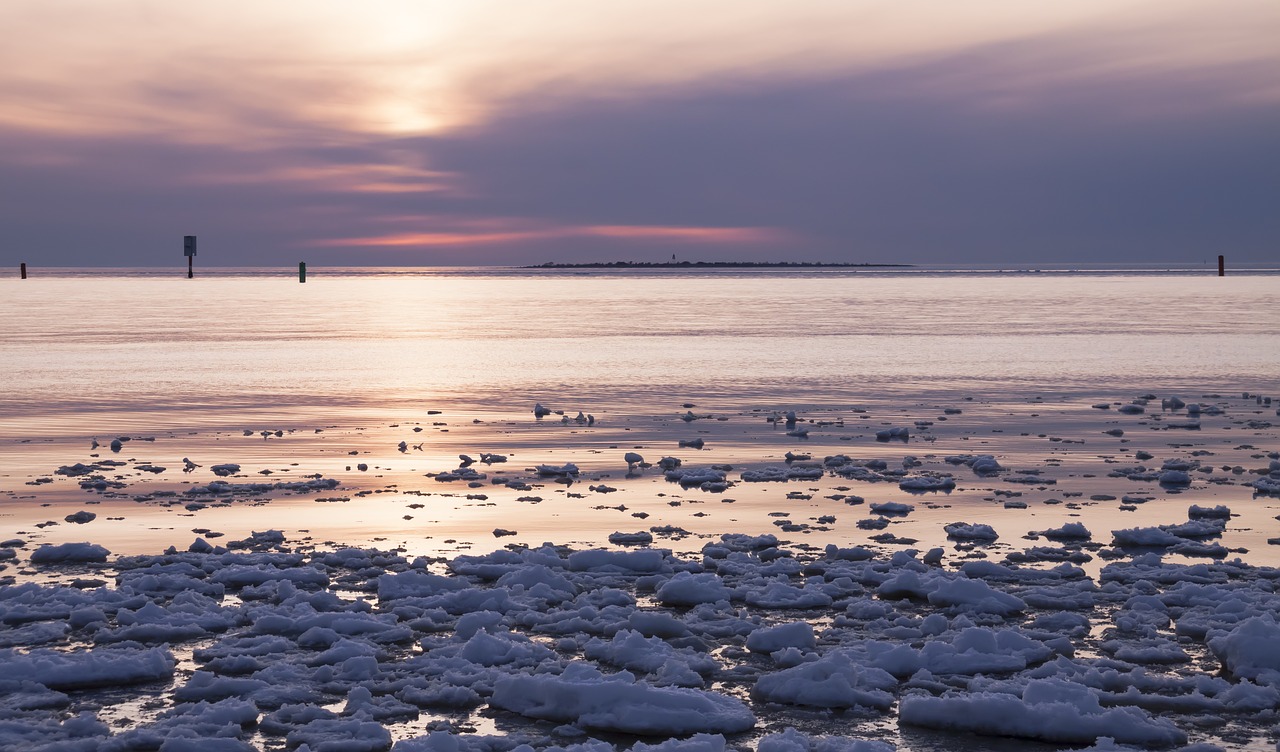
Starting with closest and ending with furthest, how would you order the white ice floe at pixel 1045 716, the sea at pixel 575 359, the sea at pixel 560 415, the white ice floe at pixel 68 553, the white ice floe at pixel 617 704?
the white ice floe at pixel 1045 716, the white ice floe at pixel 617 704, the white ice floe at pixel 68 553, the sea at pixel 560 415, the sea at pixel 575 359

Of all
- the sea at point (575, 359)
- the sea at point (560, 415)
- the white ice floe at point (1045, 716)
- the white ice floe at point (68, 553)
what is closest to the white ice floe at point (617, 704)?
the white ice floe at point (1045, 716)

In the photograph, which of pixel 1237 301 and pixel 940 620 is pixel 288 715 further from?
pixel 1237 301

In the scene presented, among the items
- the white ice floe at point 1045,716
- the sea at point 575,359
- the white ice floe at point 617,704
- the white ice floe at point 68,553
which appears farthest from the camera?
the sea at point 575,359

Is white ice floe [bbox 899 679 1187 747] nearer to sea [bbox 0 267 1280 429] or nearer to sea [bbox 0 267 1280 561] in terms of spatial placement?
sea [bbox 0 267 1280 561]

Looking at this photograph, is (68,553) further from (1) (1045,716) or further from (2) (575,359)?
(2) (575,359)

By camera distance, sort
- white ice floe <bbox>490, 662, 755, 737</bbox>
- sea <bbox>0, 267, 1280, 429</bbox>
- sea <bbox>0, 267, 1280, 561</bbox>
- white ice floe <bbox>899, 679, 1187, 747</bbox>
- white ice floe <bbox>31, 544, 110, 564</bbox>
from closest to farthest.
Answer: white ice floe <bbox>899, 679, 1187, 747</bbox> → white ice floe <bbox>490, 662, 755, 737</bbox> → white ice floe <bbox>31, 544, 110, 564</bbox> → sea <bbox>0, 267, 1280, 561</bbox> → sea <bbox>0, 267, 1280, 429</bbox>

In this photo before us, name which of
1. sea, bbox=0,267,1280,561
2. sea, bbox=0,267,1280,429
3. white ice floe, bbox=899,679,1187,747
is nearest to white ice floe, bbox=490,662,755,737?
white ice floe, bbox=899,679,1187,747

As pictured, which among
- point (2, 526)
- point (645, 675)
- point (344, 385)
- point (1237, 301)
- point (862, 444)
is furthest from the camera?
point (1237, 301)

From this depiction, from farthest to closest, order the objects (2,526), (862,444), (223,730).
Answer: (862,444), (2,526), (223,730)

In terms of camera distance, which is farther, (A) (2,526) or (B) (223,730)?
(A) (2,526)

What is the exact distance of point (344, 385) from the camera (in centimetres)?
2986

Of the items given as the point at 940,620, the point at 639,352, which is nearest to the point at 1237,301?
the point at 639,352

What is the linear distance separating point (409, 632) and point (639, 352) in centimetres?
2961

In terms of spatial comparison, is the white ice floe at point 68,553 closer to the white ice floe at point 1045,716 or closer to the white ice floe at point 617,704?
the white ice floe at point 617,704
